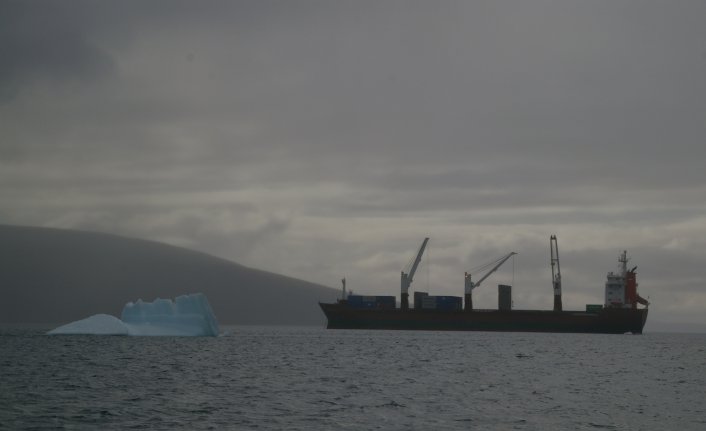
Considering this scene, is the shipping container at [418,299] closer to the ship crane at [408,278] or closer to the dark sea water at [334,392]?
the ship crane at [408,278]

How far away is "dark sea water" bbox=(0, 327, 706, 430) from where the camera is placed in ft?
121

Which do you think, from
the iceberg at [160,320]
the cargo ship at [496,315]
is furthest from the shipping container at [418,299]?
the iceberg at [160,320]

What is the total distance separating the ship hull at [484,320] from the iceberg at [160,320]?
62680mm

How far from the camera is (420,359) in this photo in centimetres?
8088

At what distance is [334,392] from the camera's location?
48.3m

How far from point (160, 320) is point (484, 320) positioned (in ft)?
265

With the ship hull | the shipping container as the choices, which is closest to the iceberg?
the ship hull

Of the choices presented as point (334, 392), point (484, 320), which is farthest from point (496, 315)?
point (334, 392)

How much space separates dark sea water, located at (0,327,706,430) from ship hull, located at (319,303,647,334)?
7915 cm

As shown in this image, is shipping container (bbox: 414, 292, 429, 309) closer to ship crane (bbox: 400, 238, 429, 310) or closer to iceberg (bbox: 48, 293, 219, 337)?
ship crane (bbox: 400, 238, 429, 310)

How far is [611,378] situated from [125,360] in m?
37.7

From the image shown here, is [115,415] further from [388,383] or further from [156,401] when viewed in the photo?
[388,383]

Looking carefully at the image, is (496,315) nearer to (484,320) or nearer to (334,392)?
(484,320)

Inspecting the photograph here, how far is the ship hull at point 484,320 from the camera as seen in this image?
529 feet
